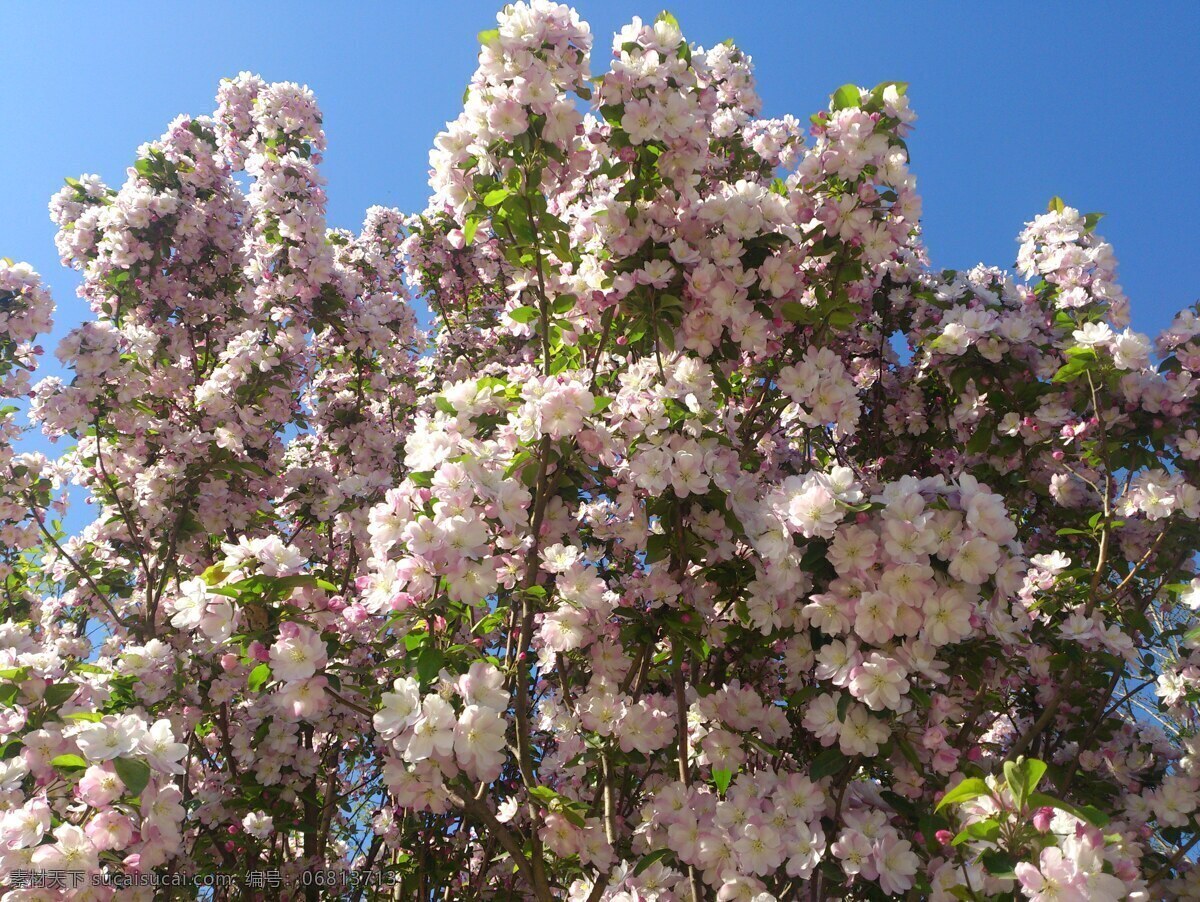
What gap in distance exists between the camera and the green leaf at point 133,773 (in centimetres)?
191

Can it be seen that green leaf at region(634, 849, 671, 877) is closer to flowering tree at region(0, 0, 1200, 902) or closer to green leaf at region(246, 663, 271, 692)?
flowering tree at region(0, 0, 1200, 902)

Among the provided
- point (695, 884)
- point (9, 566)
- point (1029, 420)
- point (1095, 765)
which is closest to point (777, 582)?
point (695, 884)

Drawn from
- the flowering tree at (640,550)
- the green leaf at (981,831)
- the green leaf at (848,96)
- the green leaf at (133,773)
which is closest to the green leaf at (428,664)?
the flowering tree at (640,550)

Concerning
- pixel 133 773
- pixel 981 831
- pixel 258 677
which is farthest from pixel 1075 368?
pixel 133 773

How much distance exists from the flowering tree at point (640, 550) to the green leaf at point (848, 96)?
0.06 ft

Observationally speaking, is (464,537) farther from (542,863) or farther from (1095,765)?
(1095,765)

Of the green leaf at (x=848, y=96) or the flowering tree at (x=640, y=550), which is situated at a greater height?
the green leaf at (x=848, y=96)

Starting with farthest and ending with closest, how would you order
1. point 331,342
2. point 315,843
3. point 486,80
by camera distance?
point 331,342, point 315,843, point 486,80

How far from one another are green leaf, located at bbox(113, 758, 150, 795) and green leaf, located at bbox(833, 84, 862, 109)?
2.80 metres

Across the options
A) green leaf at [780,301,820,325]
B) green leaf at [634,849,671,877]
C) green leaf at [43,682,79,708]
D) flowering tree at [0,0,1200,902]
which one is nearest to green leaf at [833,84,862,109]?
flowering tree at [0,0,1200,902]

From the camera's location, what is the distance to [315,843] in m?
3.95

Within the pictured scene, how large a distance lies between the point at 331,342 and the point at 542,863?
11.6 feet

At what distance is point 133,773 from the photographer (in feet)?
6.33

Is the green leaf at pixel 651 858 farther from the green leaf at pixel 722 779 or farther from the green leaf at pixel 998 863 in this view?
the green leaf at pixel 998 863
